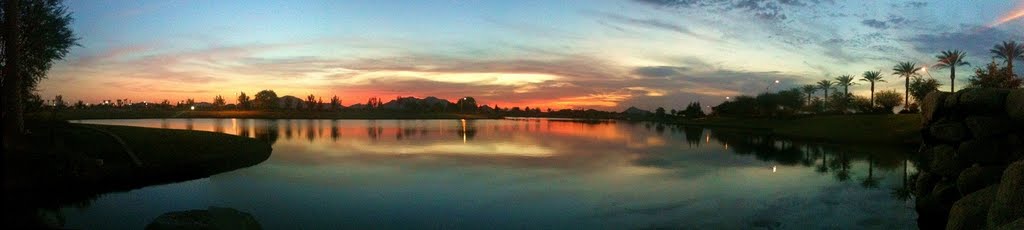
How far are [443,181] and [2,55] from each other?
23.8m

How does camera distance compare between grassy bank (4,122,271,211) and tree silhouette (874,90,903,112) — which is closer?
grassy bank (4,122,271,211)

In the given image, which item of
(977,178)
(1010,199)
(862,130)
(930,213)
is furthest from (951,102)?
(862,130)

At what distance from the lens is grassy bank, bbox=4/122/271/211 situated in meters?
19.1

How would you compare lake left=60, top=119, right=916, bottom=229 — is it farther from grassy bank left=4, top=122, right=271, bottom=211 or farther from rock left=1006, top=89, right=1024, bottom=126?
rock left=1006, top=89, right=1024, bottom=126

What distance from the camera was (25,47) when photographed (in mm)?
29438

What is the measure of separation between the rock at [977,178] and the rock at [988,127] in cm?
213

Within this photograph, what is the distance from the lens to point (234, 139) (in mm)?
38875

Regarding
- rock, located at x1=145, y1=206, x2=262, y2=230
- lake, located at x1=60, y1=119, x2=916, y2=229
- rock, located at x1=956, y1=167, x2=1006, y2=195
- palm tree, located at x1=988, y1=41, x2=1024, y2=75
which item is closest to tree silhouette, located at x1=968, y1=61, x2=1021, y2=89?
palm tree, located at x1=988, y1=41, x2=1024, y2=75

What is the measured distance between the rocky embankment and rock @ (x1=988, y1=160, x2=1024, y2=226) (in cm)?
327

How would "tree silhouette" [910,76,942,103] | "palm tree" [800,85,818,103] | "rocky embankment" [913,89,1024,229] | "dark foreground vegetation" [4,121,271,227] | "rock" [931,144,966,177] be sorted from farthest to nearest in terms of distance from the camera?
"palm tree" [800,85,818,103], "tree silhouette" [910,76,942,103], "dark foreground vegetation" [4,121,271,227], "rock" [931,144,966,177], "rocky embankment" [913,89,1024,229]

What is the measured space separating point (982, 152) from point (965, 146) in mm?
600

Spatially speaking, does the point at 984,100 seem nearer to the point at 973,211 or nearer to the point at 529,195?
the point at 973,211

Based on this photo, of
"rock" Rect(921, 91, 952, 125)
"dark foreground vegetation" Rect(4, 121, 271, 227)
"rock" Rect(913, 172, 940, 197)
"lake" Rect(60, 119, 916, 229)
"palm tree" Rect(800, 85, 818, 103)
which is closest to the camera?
"lake" Rect(60, 119, 916, 229)

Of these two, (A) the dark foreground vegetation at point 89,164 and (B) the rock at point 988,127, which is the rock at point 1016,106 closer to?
(B) the rock at point 988,127
